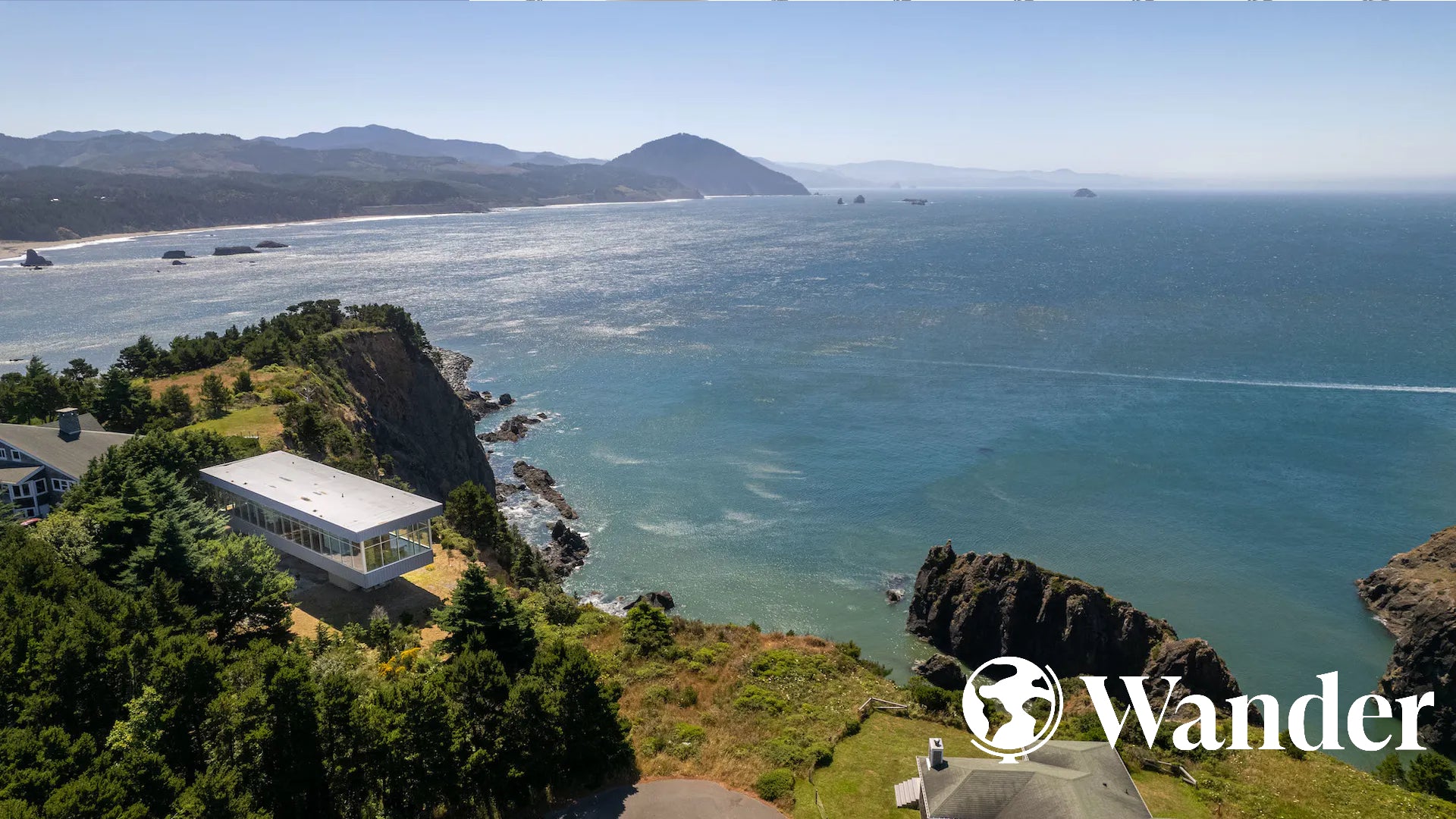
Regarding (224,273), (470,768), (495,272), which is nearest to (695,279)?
(495,272)

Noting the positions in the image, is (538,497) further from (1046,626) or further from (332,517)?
(1046,626)

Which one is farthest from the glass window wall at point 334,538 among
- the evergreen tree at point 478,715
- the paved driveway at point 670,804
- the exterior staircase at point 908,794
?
the exterior staircase at point 908,794

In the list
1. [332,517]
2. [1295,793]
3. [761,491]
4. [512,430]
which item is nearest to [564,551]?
[761,491]

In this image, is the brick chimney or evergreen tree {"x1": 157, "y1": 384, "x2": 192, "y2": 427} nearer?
the brick chimney

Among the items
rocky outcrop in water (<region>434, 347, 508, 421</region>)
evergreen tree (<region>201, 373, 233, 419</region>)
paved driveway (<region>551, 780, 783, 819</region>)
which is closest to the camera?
paved driveway (<region>551, 780, 783, 819</region>)

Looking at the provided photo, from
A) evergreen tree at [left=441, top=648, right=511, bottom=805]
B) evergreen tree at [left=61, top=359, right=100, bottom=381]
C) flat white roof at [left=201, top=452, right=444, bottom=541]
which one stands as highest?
evergreen tree at [left=61, top=359, right=100, bottom=381]

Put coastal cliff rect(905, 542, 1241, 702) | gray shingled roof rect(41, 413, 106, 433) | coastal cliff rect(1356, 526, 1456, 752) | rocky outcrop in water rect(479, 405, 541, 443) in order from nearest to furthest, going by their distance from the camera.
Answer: coastal cliff rect(1356, 526, 1456, 752), coastal cliff rect(905, 542, 1241, 702), gray shingled roof rect(41, 413, 106, 433), rocky outcrop in water rect(479, 405, 541, 443)

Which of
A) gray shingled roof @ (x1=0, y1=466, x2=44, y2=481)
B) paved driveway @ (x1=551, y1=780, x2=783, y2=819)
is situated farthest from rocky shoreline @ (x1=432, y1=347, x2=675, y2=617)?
gray shingled roof @ (x1=0, y1=466, x2=44, y2=481)

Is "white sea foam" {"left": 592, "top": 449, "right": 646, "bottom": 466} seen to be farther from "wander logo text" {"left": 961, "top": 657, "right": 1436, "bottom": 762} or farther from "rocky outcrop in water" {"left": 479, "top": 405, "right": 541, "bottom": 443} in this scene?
"wander logo text" {"left": 961, "top": 657, "right": 1436, "bottom": 762}
